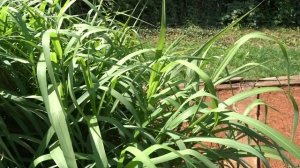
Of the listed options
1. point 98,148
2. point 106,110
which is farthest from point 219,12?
point 98,148

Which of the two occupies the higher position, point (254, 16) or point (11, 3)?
point (11, 3)

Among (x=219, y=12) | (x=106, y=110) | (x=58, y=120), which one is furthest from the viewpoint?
(x=219, y=12)

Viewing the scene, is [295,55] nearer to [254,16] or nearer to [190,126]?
[254,16]

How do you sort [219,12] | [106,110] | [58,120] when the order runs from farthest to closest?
[219,12]
[106,110]
[58,120]

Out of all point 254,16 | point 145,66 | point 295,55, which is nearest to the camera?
point 145,66

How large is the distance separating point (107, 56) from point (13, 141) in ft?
1.35

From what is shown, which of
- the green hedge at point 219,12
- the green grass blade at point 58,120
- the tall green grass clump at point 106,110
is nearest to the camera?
the green grass blade at point 58,120

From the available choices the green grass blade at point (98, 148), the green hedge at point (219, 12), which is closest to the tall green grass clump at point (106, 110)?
the green grass blade at point (98, 148)

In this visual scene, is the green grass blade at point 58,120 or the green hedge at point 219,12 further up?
the green grass blade at point 58,120

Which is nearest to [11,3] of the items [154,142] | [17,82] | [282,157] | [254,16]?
[17,82]

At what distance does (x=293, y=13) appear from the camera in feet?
29.8

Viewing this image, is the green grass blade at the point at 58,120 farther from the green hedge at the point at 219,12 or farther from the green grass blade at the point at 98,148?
the green hedge at the point at 219,12

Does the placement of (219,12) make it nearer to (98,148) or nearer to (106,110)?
(106,110)

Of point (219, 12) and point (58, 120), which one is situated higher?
point (58, 120)
